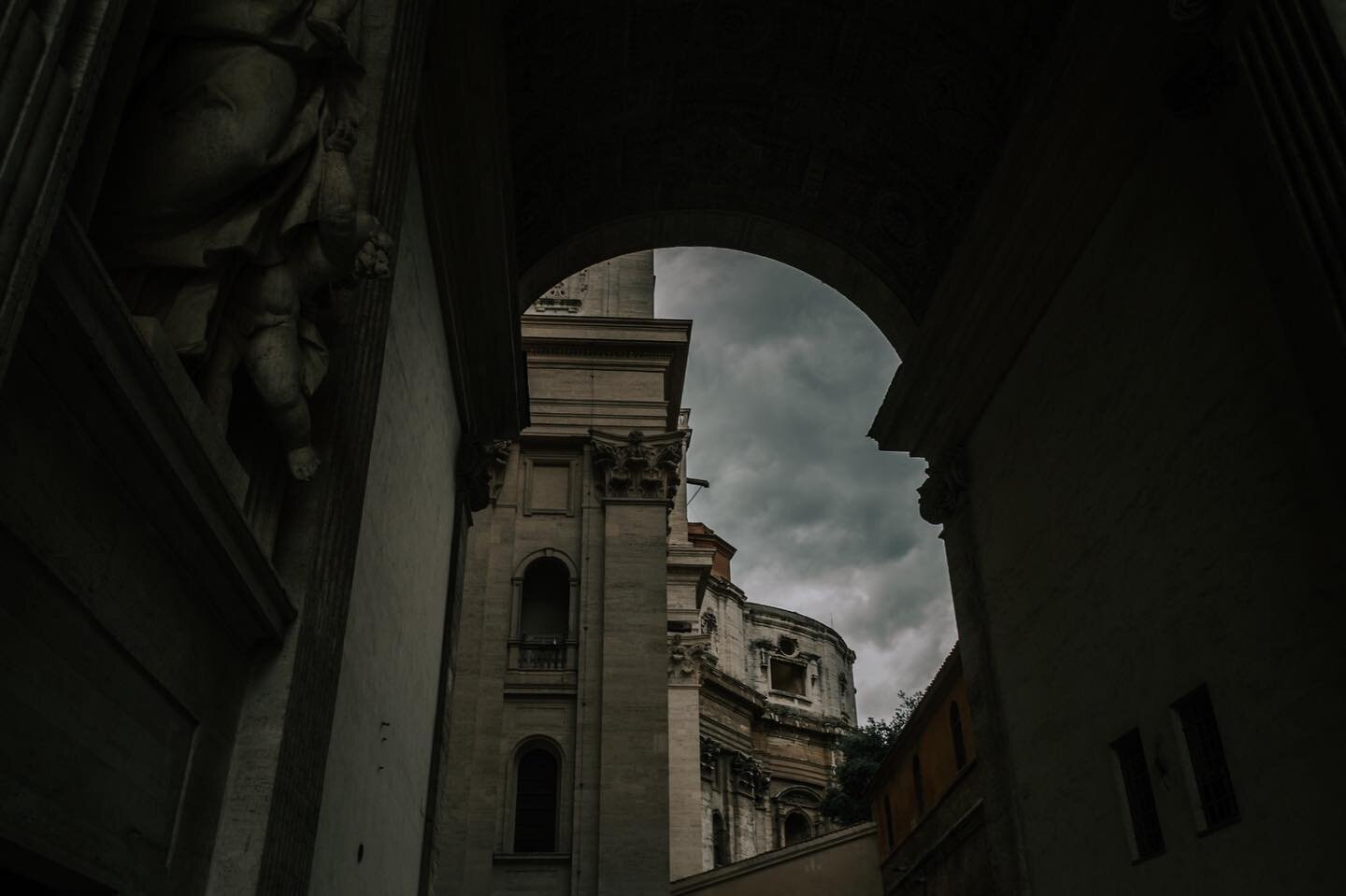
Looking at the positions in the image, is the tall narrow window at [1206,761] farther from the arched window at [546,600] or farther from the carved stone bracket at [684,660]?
the carved stone bracket at [684,660]

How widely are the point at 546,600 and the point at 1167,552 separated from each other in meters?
17.6

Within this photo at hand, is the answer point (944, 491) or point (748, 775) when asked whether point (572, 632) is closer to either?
point (944, 491)

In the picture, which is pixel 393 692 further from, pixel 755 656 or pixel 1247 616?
pixel 755 656

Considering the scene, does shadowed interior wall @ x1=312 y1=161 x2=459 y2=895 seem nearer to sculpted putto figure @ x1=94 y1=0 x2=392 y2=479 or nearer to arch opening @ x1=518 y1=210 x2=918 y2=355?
sculpted putto figure @ x1=94 y1=0 x2=392 y2=479

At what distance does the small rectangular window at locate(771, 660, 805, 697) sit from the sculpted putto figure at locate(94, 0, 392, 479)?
54.9 m

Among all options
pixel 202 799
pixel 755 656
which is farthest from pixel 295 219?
pixel 755 656

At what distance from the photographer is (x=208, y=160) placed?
4.47m

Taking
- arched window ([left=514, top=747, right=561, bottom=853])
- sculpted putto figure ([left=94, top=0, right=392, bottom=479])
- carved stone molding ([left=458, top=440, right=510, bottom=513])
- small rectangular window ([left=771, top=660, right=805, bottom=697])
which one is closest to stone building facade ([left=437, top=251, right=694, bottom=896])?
arched window ([left=514, top=747, right=561, bottom=853])

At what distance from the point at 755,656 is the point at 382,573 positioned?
5027 centimetres

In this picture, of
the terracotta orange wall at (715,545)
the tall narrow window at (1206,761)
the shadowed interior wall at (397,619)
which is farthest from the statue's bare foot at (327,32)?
the terracotta orange wall at (715,545)

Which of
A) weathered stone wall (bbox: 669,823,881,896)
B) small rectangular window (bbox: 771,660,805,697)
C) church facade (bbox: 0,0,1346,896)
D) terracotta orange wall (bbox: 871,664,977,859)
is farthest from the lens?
small rectangular window (bbox: 771,660,805,697)

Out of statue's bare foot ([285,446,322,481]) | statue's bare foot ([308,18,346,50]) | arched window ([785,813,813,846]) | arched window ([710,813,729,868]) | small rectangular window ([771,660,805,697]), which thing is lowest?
statue's bare foot ([285,446,322,481])

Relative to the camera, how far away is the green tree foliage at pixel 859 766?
138ft

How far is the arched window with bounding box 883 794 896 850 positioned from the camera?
2790 cm
